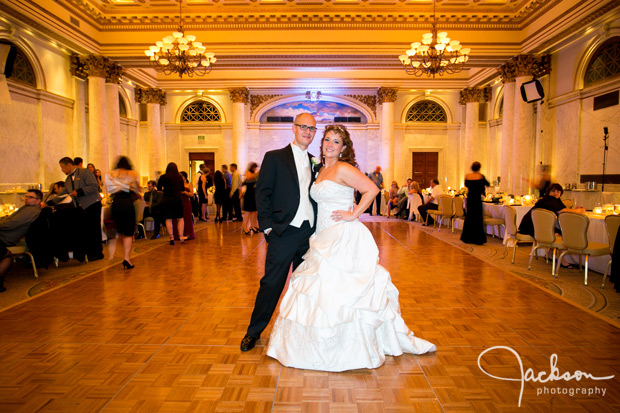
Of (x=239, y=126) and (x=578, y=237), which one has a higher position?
(x=239, y=126)

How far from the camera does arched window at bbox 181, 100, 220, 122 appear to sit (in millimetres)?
17297

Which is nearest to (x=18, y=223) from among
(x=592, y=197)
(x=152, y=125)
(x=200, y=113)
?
(x=592, y=197)

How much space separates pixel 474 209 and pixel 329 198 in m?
6.06

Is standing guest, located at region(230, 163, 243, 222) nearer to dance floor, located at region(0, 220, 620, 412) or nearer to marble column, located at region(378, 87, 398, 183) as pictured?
dance floor, located at region(0, 220, 620, 412)

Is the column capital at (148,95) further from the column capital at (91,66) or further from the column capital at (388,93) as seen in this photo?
the column capital at (388,93)

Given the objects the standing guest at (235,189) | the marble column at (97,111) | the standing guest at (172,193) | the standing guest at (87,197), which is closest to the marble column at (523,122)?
the standing guest at (235,189)

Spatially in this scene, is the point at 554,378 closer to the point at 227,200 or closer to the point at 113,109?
the point at 227,200

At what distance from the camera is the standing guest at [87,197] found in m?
5.85

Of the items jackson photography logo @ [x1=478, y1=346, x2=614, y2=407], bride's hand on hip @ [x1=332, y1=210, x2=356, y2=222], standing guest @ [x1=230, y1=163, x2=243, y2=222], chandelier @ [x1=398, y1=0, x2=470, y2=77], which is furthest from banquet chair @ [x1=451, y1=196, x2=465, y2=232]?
bride's hand on hip @ [x1=332, y1=210, x2=356, y2=222]

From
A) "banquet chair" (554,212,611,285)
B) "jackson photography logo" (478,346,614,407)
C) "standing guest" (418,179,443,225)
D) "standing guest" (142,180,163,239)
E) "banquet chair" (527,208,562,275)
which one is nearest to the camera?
"jackson photography logo" (478,346,614,407)

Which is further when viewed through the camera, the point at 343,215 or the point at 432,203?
→ the point at 432,203

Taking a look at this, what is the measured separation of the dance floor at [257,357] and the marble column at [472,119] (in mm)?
11748

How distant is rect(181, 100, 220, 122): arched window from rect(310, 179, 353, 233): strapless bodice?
51.3 feet

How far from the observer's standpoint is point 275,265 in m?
2.77
